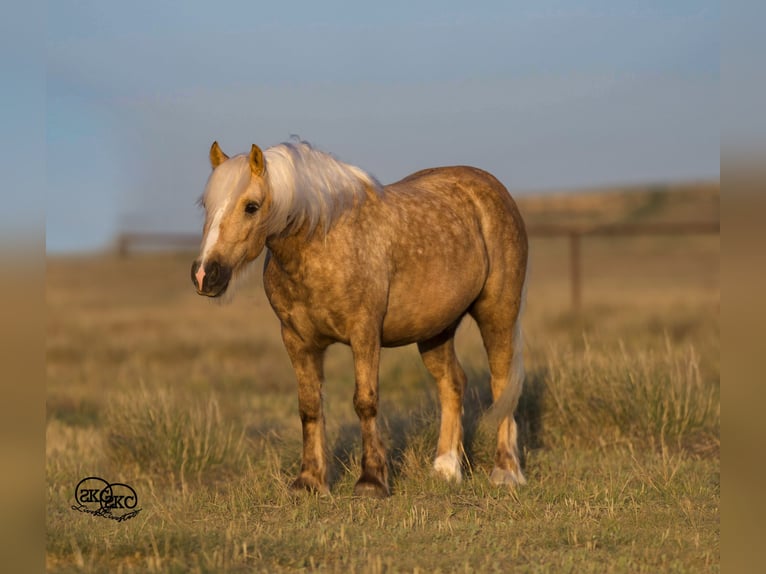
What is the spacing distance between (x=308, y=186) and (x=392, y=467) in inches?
88.5

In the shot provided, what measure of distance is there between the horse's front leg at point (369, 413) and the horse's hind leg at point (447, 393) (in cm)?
78

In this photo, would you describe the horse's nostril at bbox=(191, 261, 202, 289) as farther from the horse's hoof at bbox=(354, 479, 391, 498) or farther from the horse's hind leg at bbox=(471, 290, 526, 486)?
the horse's hind leg at bbox=(471, 290, 526, 486)

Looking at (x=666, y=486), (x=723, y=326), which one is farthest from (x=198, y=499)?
(x=723, y=326)

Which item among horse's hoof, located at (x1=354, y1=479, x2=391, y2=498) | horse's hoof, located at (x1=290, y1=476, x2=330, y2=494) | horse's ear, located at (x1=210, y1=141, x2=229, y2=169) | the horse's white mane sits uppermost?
horse's ear, located at (x1=210, y1=141, x2=229, y2=169)

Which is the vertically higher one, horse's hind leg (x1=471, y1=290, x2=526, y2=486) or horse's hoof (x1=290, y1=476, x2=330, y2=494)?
horse's hind leg (x1=471, y1=290, x2=526, y2=486)

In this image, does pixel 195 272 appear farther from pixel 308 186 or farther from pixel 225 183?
pixel 308 186

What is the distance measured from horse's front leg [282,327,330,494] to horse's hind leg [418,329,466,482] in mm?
939

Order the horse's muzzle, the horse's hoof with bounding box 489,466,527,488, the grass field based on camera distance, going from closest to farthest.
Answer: the grass field → the horse's muzzle → the horse's hoof with bounding box 489,466,527,488

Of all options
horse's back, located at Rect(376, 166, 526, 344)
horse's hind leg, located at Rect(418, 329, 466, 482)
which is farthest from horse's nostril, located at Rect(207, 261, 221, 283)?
horse's hind leg, located at Rect(418, 329, 466, 482)

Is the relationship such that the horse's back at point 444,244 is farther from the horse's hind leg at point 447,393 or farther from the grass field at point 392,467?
the grass field at point 392,467

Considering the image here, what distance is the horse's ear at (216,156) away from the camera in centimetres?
586

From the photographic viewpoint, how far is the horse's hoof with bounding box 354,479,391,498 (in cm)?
595

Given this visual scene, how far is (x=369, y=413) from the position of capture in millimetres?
6027

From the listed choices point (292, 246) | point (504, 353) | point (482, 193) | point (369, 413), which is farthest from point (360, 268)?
point (504, 353)
